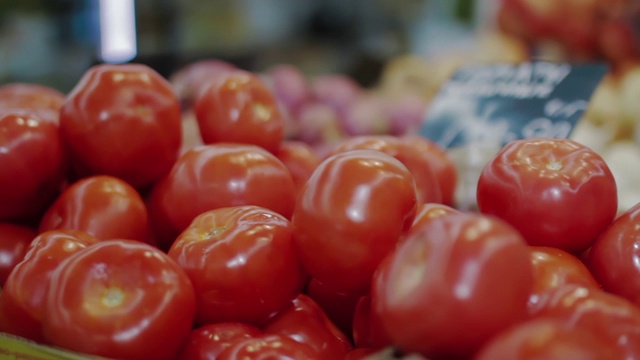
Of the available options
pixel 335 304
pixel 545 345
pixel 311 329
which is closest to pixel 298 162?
pixel 335 304

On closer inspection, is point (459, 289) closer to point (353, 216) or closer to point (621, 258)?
point (353, 216)

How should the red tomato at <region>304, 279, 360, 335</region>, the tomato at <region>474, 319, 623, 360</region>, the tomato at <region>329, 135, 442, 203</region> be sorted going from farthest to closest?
the tomato at <region>329, 135, 442, 203</region>
the red tomato at <region>304, 279, 360, 335</region>
the tomato at <region>474, 319, 623, 360</region>

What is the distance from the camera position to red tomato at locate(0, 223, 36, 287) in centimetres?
125

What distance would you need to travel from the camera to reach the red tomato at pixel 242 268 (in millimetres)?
1022

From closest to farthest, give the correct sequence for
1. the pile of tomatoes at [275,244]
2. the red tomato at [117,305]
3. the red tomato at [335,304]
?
1. the pile of tomatoes at [275,244]
2. the red tomato at [117,305]
3. the red tomato at [335,304]

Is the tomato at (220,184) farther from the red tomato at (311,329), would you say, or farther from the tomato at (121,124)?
the red tomato at (311,329)

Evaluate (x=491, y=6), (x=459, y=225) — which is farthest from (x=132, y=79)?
(x=491, y=6)

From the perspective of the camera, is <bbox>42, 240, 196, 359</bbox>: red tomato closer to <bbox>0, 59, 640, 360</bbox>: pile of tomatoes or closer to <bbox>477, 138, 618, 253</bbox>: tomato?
<bbox>0, 59, 640, 360</bbox>: pile of tomatoes

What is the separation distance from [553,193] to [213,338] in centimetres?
53

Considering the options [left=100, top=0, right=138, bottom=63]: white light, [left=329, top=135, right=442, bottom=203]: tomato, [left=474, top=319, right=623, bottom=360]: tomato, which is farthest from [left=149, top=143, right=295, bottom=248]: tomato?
[left=100, top=0, right=138, bottom=63]: white light

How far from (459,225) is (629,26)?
2.60 meters

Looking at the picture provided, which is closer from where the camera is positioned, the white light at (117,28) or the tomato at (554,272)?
the tomato at (554,272)

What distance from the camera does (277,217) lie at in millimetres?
1121

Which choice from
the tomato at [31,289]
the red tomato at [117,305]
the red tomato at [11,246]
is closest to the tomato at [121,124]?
the red tomato at [11,246]
